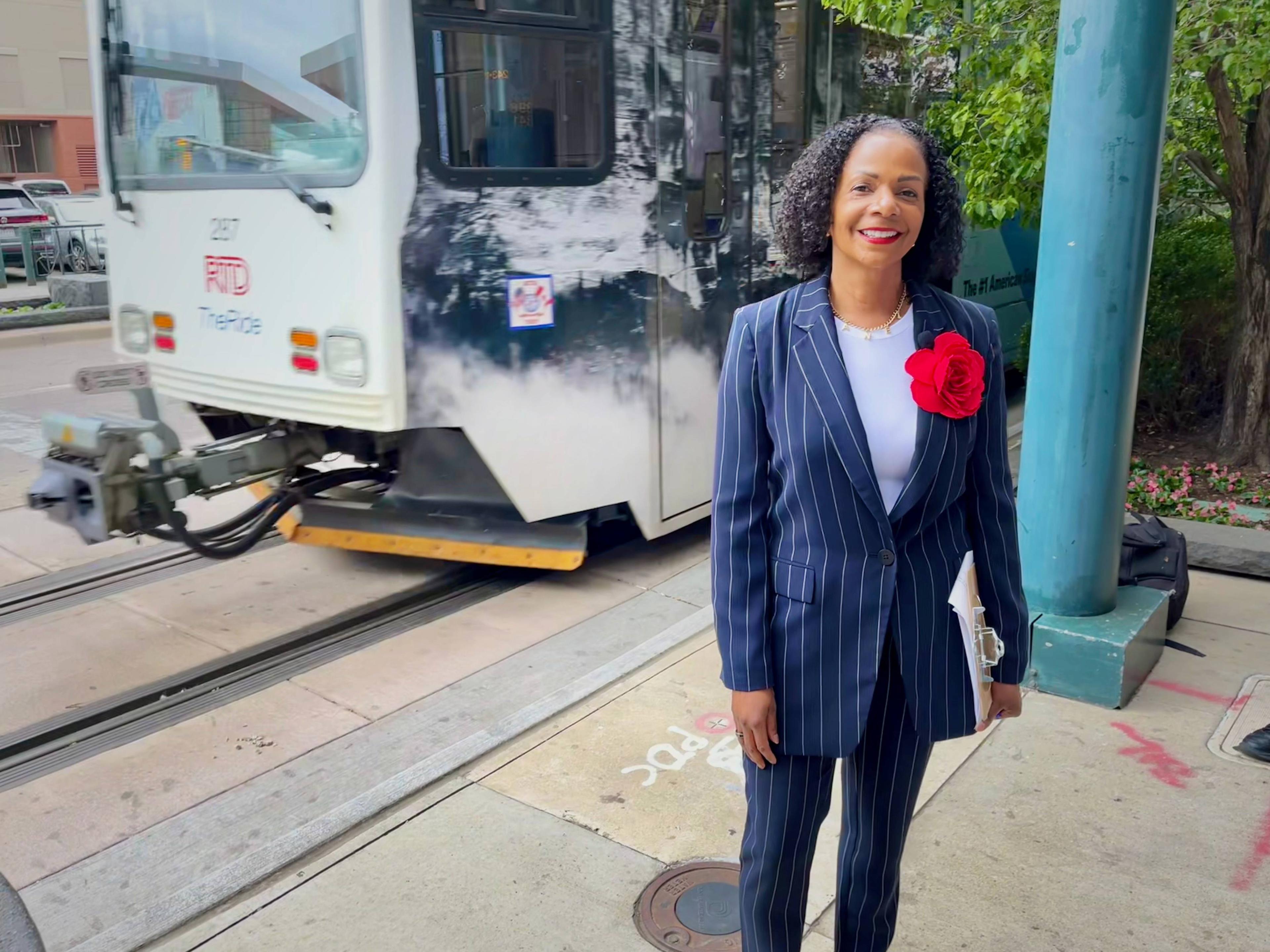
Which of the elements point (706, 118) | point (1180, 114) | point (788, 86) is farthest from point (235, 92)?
point (1180, 114)

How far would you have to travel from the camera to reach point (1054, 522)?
159 inches

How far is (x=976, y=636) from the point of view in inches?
A: 83.2

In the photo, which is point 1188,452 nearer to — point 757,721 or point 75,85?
point 757,721

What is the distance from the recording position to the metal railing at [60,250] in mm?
17969

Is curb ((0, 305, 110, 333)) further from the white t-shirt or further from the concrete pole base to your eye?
the white t-shirt

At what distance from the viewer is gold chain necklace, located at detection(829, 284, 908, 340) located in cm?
208

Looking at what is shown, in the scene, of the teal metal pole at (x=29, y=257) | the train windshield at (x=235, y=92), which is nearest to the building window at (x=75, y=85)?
the teal metal pole at (x=29, y=257)

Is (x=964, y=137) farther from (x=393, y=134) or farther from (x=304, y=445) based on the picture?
(x=304, y=445)

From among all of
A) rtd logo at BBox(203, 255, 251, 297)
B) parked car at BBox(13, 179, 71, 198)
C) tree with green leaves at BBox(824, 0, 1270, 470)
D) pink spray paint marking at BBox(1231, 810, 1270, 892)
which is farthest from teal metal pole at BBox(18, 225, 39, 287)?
pink spray paint marking at BBox(1231, 810, 1270, 892)

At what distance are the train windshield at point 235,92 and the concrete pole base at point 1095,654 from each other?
3148mm

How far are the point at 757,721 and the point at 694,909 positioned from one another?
43.4 inches

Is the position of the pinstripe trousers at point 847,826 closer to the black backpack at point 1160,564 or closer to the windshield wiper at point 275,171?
the black backpack at point 1160,564

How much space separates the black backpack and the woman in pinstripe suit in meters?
2.65

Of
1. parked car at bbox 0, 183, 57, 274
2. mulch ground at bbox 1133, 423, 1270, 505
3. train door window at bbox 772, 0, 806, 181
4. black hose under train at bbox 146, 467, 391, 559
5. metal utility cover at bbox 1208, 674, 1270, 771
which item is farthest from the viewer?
parked car at bbox 0, 183, 57, 274
